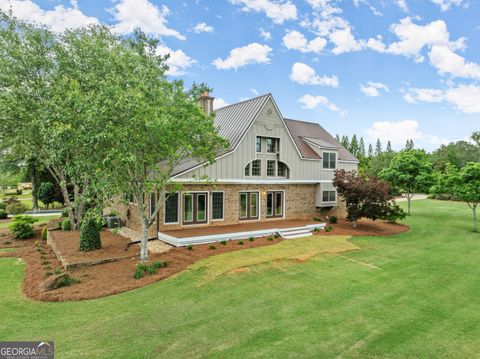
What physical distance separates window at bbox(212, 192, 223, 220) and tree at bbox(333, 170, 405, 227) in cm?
835

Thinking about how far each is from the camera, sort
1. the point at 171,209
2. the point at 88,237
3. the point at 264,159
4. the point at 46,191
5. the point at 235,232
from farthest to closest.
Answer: the point at 46,191, the point at 264,159, the point at 171,209, the point at 235,232, the point at 88,237

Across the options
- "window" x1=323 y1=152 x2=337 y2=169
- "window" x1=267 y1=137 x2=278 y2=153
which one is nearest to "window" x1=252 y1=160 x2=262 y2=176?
"window" x1=267 y1=137 x2=278 y2=153

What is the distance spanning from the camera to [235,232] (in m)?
15.6

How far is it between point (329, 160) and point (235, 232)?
36.7ft

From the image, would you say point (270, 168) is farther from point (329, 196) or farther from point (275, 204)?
point (329, 196)

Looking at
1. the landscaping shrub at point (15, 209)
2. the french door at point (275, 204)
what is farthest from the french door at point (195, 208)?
the landscaping shrub at point (15, 209)

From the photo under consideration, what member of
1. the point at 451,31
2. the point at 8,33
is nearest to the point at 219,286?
the point at 8,33

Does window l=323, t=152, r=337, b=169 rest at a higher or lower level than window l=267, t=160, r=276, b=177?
higher

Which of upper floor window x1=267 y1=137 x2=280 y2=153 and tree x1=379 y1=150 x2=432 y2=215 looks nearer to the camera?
upper floor window x1=267 y1=137 x2=280 y2=153

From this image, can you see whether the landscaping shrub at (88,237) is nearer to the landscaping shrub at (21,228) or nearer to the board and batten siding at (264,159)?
the board and batten siding at (264,159)

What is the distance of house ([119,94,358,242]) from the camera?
642 inches

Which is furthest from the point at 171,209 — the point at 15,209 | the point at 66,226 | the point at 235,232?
the point at 15,209

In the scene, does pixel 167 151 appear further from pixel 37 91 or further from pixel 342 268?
pixel 37 91

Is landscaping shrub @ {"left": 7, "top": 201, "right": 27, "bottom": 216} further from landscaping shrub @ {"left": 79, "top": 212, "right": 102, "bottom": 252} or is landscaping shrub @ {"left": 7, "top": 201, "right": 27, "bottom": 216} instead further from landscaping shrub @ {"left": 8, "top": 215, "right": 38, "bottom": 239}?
landscaping shrub @ {"left": 79, "top": 212, "right": 102, "bottom": 252}
